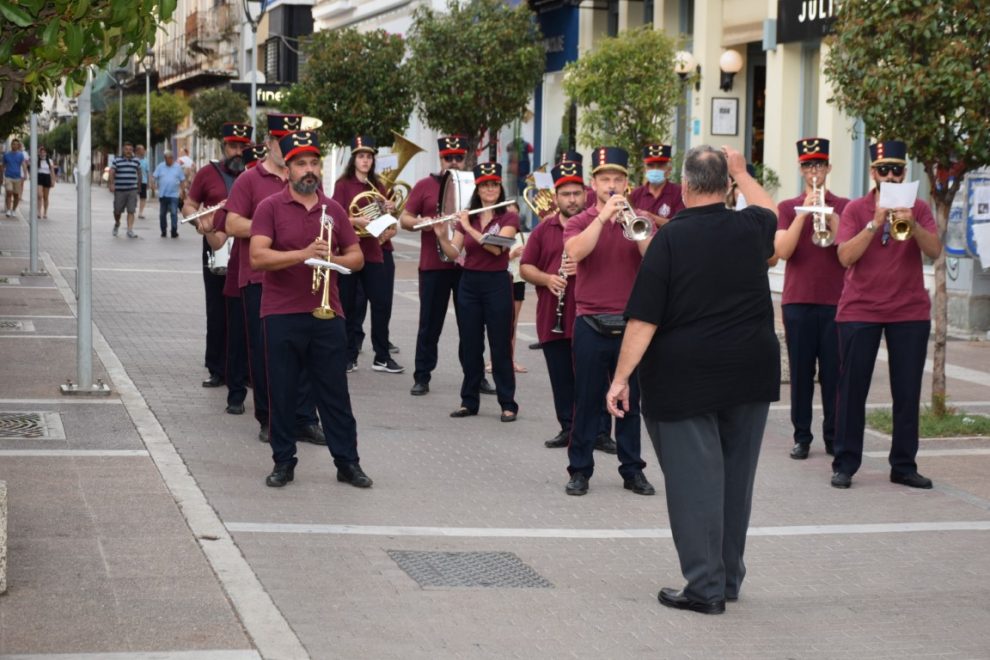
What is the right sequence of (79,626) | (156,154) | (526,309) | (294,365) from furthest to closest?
(156,154), (526,309), (294,365), (79,626)

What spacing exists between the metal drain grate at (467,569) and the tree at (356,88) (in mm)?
26134

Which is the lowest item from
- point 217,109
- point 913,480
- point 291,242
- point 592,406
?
point 913,480

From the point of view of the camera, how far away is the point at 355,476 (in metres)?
9.26

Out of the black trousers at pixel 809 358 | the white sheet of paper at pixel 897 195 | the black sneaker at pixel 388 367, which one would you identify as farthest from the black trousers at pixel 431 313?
the white sheet of paper at pixel 897 195

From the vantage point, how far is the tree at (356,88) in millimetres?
33594

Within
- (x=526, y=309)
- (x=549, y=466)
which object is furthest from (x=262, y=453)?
(x=526, y=309)

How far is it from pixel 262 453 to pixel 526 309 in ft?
34.8

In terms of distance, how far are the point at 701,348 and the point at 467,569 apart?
5.15 ft

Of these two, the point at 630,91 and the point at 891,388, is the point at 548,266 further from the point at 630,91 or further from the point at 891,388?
the point at 630,91

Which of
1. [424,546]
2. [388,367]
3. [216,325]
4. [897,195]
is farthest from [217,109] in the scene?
[424,546]

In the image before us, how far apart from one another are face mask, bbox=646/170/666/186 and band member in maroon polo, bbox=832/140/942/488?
2165 millimetres

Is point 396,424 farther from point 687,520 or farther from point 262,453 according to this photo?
point 687,520

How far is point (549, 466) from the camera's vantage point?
1024 cm

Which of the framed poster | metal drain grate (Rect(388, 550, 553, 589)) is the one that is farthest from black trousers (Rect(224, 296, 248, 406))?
the framed poster
